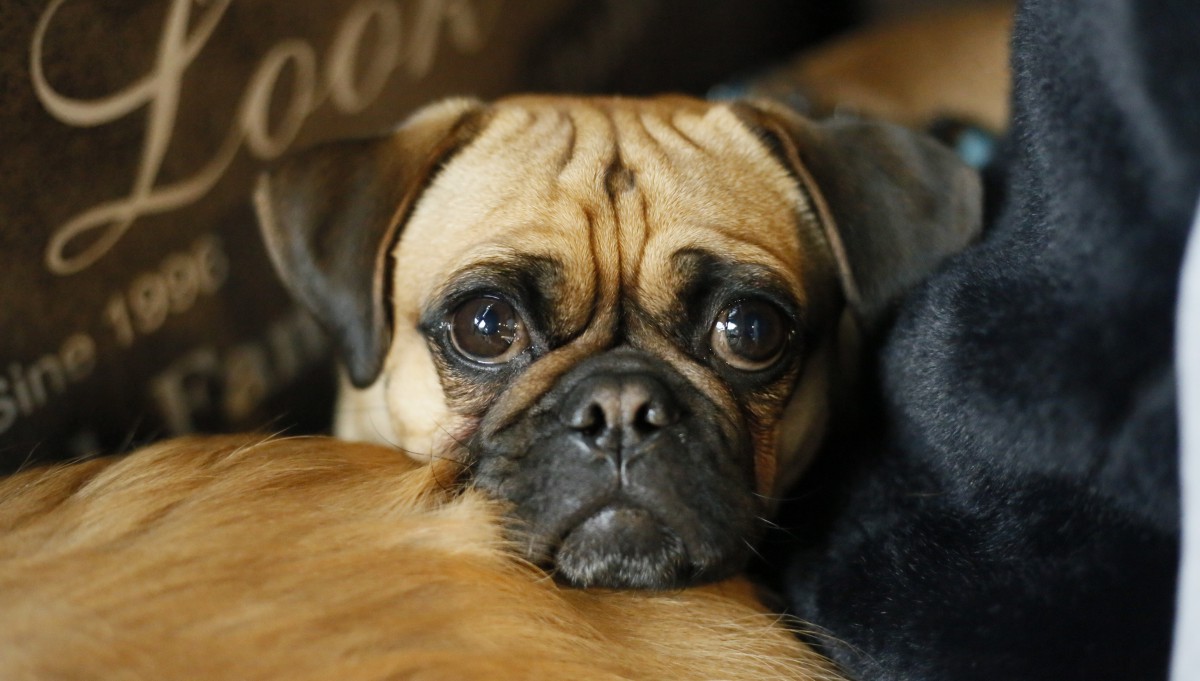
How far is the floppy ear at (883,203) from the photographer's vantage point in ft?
4.78

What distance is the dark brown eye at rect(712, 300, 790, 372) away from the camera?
1.42m

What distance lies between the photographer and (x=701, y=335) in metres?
1.44

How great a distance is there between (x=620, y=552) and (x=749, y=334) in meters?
0.38

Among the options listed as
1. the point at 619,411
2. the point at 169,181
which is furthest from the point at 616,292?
the point at 169,181

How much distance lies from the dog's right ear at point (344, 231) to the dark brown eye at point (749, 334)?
0.52 meters

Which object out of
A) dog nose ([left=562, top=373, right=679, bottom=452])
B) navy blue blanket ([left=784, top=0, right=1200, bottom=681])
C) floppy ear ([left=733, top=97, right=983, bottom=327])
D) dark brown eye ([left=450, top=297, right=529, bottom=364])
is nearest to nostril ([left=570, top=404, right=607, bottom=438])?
dog nose ([left=562, top=373, right=679, bottom=452])

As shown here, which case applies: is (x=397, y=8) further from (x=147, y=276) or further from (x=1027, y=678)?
(x=1027, y=678)

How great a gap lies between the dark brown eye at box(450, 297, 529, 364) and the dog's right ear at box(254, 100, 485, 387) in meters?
0.16

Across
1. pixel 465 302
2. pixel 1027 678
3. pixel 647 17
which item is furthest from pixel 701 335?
pixel 647 17

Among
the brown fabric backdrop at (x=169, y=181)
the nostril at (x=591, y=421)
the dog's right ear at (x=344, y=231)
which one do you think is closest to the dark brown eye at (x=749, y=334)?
the nostril at (x=591, y=421)

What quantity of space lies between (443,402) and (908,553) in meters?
0.69

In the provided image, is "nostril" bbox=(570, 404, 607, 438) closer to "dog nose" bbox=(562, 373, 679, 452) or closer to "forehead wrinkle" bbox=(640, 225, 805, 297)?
"dog nose" bbox=(562, 373, 679, 452)

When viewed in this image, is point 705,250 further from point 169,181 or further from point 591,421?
point 169,181

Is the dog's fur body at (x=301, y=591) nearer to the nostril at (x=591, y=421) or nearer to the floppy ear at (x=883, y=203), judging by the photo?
the nostril at (x=591, y=421)
